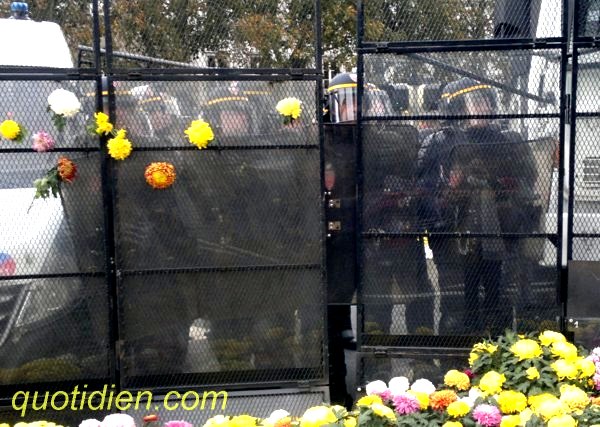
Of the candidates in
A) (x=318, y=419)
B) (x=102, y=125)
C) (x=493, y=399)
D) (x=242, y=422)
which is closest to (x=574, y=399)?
(x=493, y=399)

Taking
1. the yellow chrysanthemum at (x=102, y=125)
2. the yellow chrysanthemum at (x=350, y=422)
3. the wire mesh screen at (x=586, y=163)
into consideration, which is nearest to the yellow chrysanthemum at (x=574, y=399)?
the yellow chrysanthemum at (x=350, y=422)

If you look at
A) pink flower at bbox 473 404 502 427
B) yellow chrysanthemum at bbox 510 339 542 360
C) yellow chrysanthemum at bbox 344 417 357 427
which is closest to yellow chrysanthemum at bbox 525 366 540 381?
yellow chrysanthemum at bbox 510 339 542 360

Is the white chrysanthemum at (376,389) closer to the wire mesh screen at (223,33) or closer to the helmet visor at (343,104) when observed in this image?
the wire mesh screen at (223,33)

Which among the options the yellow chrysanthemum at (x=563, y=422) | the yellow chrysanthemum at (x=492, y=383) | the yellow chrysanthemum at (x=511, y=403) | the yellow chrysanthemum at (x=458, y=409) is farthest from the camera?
the yellow chrysanthemum at (x=492, y=383)

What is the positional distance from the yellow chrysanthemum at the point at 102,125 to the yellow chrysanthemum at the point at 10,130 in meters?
0.46

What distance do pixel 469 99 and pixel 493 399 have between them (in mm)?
2270

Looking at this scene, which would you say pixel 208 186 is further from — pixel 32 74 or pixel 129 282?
pixel 32 74

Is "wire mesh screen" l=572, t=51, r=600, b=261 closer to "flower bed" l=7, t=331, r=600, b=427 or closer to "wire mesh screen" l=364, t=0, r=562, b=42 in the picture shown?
"wire mesh screen" l=364, t=0, r=562, b=42

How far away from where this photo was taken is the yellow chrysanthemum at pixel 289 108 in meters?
5.09

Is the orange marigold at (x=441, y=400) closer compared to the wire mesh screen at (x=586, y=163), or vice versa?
the orange marigold at (x=441, y=400)

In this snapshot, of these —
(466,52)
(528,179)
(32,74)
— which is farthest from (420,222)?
(32,74)

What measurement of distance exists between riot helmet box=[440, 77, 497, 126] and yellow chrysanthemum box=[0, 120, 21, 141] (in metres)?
2.64

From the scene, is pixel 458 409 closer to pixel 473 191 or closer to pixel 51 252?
pixel 473 191

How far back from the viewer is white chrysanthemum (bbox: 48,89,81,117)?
16.0 feet
